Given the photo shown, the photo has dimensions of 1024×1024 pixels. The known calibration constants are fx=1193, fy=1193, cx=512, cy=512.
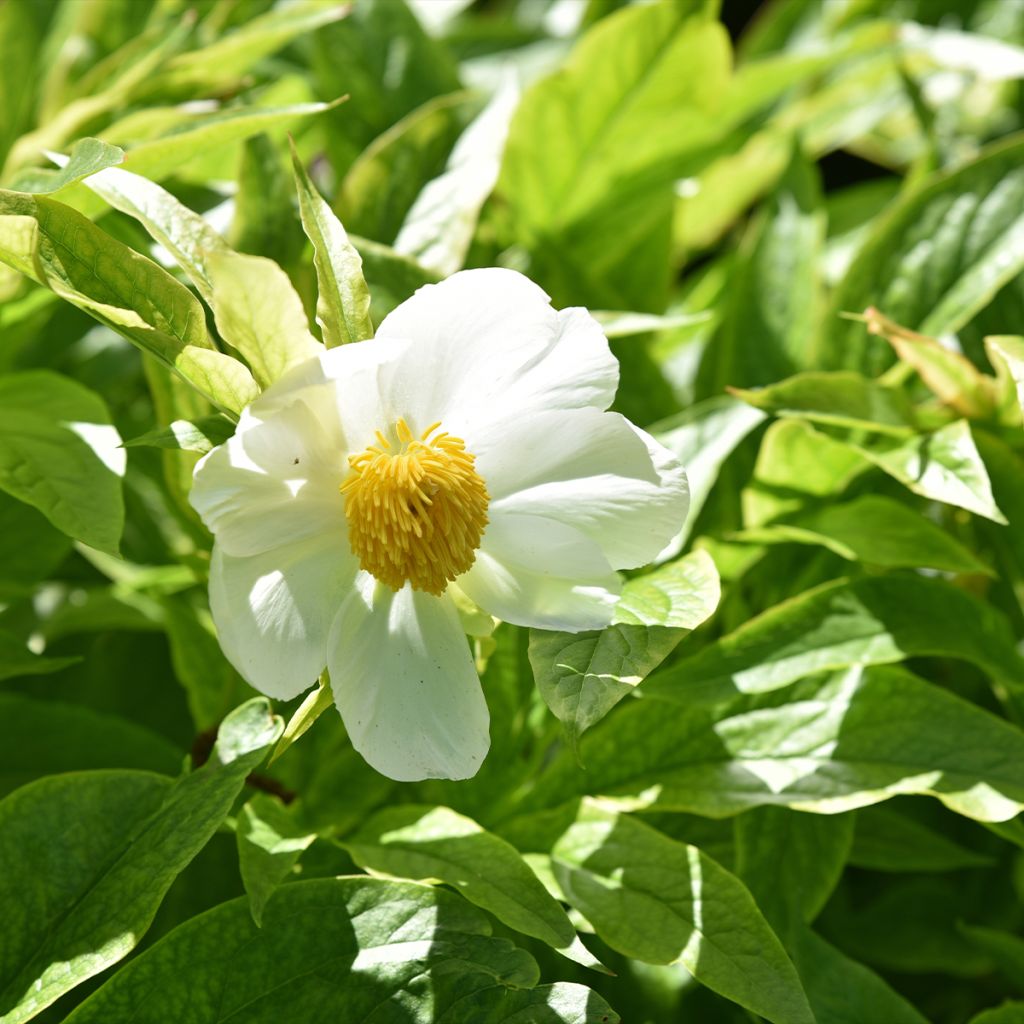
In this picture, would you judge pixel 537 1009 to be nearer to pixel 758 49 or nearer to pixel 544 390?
pixel 544 390

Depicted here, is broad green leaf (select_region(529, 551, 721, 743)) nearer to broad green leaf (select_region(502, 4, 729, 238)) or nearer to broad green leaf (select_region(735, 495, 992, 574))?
broad green leaf (select_region(735, 495, 992, 574))

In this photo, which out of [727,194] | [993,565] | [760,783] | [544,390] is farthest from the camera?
[727,194]

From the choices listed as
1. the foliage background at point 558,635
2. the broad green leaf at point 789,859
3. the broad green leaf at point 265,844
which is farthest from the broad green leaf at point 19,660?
the broad green leaf at point 789,859

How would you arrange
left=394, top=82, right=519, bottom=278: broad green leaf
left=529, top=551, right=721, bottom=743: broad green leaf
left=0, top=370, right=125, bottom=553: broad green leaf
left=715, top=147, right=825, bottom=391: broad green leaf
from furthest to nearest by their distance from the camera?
1. left=715, top=147, right=825, bottom=391: broad green leaf
2. left=394, top=82, right=519, bottom=278: broad green leaf
3. left=0, top=370, right=125, bottom=553: broad green leaf
4. left=529, top=551, right=721, bottom=743: broad green leaf

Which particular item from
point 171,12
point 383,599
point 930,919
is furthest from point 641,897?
point 171,12

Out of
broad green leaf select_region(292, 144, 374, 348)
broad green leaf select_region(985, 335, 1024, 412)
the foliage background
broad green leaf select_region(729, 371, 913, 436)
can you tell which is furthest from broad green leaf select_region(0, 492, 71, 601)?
broad green leaf select_region(985, 335, 1024, 412)

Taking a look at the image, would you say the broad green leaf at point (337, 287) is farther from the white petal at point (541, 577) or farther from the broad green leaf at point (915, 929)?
the broad green leaf at point (915, 929)
